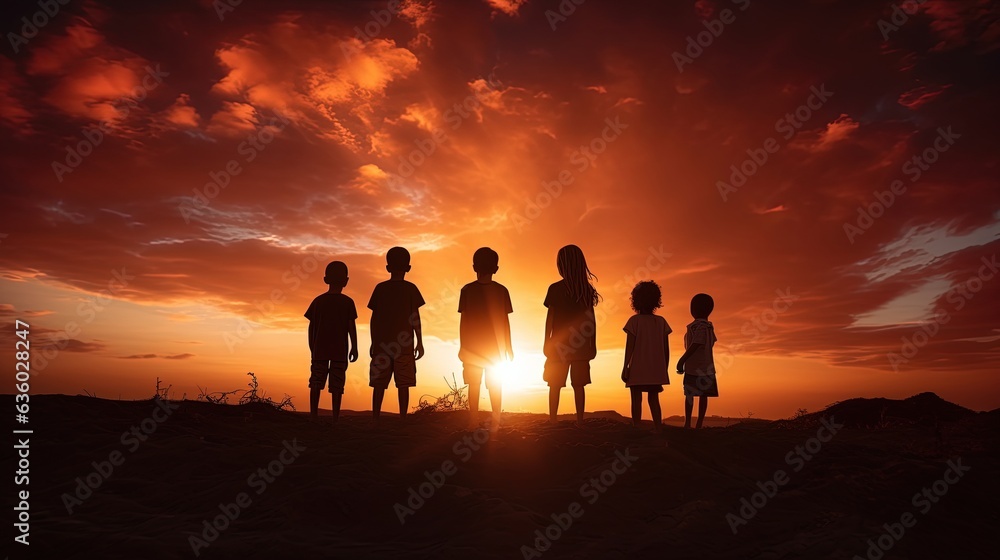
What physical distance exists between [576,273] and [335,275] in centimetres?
423

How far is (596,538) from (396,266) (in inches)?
232

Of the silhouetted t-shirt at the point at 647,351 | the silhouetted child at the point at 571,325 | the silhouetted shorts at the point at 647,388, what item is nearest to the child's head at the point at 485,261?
the silhouetted child at the point at 571,325

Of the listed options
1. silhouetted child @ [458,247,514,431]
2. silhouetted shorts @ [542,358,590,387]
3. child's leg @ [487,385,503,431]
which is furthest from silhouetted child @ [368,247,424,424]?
silhouetted shorts @ [542,358,590,387]

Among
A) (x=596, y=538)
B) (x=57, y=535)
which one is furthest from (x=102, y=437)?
(x=596, y=538)

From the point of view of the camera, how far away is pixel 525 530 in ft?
17.5

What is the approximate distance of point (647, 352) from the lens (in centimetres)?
936

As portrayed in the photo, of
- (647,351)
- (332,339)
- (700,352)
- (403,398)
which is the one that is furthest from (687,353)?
(332,339)

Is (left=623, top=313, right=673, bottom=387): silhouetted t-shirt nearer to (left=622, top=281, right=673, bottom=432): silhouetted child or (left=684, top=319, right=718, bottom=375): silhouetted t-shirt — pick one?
(left=622, top=281, right=673, bottom=432): silhouetted child

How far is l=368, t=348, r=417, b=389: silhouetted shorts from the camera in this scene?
32.1 ft

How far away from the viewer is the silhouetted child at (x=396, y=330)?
9.83 meters

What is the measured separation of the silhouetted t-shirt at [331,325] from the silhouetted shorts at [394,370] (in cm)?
74

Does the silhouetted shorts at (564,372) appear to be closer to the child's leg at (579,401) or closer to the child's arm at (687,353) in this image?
the child's leg at (579,401)

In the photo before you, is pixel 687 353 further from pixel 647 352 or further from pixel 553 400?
pixel 553 400

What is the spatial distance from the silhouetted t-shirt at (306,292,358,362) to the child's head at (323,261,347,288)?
20cm
